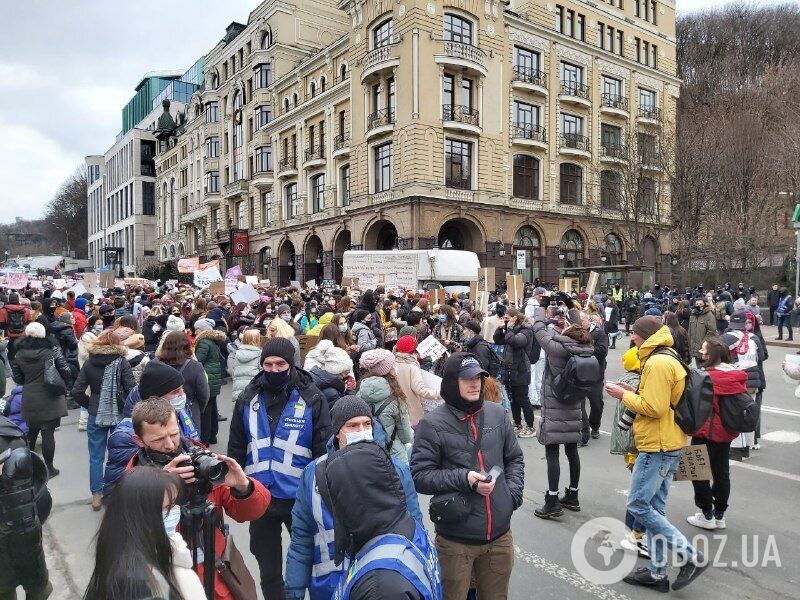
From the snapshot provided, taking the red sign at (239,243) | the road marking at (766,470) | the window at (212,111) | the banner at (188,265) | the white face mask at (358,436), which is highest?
the window at (212,111)

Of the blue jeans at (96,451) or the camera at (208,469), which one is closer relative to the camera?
the camera at (208,469)

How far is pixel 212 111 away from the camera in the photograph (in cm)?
5488

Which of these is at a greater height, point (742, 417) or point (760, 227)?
point (760, 227)

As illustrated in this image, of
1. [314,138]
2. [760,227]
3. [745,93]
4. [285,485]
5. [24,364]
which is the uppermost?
[745,93]

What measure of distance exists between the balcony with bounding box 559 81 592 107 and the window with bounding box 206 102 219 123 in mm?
34713

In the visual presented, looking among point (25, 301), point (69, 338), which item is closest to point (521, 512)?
point (69, 338)

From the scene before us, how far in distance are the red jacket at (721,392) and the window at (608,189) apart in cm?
3452

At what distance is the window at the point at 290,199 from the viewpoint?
4458 cm

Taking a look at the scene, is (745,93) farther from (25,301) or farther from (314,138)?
(25,301)

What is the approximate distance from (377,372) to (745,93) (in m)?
49.0

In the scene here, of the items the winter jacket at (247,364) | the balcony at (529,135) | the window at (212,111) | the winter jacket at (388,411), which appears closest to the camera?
the winter jacket at (388,411)

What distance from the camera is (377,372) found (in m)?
4.77

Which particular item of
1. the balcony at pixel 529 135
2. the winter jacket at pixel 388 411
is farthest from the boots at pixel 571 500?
the balcony at pixel 529 135

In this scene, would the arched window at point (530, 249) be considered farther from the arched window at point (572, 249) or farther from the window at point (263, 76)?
the window at point (263, 76)
